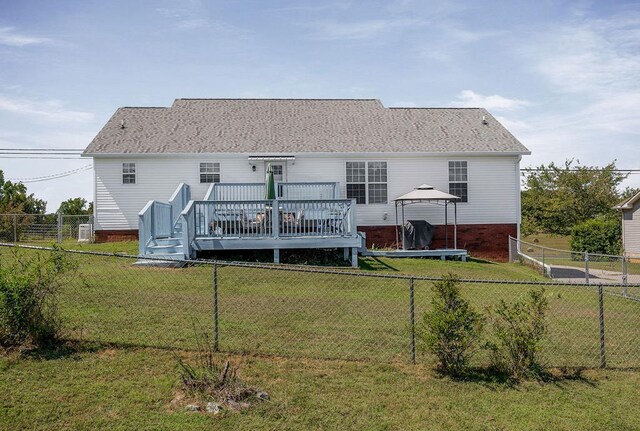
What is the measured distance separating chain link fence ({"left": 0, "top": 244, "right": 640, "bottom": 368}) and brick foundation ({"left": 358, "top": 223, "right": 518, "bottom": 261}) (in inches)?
314

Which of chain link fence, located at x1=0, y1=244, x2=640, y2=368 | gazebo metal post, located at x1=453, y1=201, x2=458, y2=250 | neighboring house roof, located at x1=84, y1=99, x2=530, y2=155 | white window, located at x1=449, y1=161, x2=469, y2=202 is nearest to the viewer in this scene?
chain link fence, located at x1=0, y1=244, x2=640, y2=368

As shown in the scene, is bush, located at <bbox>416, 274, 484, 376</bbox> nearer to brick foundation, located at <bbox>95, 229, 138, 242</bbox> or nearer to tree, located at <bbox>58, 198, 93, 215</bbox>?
brick foundation, located at <bbox>95, 229, 138, 242</bbox>

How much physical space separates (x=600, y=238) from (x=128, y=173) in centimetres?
2131

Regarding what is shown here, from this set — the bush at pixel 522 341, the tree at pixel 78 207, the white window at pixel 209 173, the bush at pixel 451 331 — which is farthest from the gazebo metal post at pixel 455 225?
the tree at pixel 78 207

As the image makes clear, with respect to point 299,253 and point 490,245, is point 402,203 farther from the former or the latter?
point 299,253

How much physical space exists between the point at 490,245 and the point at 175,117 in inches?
520

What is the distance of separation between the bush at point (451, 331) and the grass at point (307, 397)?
0.26 m

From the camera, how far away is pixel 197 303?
30.3ft

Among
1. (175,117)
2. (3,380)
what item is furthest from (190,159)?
(3,380)

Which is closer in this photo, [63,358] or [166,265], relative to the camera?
[63,358]

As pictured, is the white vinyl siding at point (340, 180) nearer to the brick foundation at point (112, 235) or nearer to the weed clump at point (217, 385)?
the brick foundation at point (112, 235)

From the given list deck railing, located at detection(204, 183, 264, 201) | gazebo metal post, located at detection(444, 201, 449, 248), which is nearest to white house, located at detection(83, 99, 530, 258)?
gazebo metal post, located at detection(444, 201, 449, 248)

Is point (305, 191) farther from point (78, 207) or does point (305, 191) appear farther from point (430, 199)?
point (78, 207)

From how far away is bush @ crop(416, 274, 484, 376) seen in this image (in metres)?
6.69
